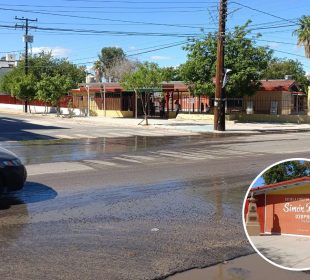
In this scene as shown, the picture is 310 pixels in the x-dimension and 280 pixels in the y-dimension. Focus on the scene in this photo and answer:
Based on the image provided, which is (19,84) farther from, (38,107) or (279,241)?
(279,241)

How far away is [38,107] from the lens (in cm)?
6100

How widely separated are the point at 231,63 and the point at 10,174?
30045 millimetres

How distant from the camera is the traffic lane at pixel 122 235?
487 cm

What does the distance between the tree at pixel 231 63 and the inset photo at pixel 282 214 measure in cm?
3336

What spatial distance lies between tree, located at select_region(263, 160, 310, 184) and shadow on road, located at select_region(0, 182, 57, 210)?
581cm

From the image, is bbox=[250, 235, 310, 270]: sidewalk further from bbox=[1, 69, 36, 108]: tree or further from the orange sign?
A: bbox=[1, 69, 36, 108]: tree

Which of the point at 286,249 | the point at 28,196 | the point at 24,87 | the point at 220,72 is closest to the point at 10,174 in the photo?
the point at 28,196

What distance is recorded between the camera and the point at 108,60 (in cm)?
12044

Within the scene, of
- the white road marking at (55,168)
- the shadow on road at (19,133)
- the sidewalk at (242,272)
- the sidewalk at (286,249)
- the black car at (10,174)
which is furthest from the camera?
the shadow on road at (19,133)

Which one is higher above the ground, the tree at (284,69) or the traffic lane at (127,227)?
the tree at (284,69)

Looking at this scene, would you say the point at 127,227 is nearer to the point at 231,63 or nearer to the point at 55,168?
the point at 55,168

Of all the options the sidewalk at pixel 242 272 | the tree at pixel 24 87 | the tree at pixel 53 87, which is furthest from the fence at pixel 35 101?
the sidewalk at pixel 242 272

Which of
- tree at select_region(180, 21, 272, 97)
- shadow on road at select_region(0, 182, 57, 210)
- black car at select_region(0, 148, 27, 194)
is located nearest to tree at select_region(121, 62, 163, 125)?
tree at select_region(180, 21, 272, 97)

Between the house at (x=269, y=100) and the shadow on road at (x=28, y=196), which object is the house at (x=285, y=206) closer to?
→ the shadow on road at (x=28, y=196)
